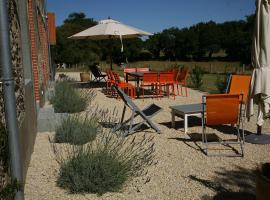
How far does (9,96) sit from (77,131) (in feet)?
10.1

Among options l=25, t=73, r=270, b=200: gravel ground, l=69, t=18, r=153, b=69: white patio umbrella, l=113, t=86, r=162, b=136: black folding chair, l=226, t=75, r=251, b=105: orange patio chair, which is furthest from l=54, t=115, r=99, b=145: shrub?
l=69, t=18, r=153, b=69: white patio umbrella

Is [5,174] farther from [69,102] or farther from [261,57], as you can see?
[69,102]

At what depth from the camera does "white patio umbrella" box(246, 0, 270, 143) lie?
560 cm

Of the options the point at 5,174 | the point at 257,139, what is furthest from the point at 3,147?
the point at 257,139

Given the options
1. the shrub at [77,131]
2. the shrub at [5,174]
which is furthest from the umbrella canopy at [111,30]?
the shrub at [5,174]

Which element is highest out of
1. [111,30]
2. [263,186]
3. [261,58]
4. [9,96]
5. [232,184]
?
[111,30]

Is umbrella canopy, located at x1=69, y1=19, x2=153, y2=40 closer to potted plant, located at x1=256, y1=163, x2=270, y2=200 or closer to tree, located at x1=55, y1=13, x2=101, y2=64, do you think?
potted plant, located at x1=256, y1=163, x2=270, y2=200

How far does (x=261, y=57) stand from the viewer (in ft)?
18.9

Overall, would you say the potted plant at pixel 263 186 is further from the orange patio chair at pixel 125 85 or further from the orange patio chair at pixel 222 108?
the orange patio chair at pixel 125 85

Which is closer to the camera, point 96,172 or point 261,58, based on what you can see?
point 96,172

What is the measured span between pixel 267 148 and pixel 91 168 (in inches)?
121

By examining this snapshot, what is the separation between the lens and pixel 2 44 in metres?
2.65

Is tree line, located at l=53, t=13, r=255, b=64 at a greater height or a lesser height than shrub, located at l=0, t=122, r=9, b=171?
greater

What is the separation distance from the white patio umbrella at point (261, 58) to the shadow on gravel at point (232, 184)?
143cm
